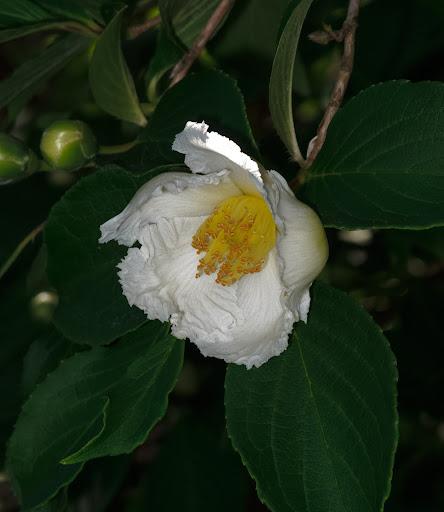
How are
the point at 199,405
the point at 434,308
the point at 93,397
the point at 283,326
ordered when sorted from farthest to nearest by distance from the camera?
1. the point at 199,405
2. the point at 434,308
3. the point at 93,397
4. the point at 283,326

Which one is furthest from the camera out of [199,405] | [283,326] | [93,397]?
[199,405]

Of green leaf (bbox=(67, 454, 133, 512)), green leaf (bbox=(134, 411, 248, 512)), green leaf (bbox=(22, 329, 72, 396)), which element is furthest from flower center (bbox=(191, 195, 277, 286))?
green leaf (bbox=(134, 411, 248, 512))

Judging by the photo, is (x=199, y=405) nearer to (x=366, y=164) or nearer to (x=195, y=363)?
(x=195, y=363)

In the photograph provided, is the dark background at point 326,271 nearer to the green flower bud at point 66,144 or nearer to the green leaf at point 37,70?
the green leaf at point 37,70

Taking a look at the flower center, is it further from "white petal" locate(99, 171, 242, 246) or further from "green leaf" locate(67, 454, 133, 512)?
"green leaf" locate(67, 454, 133, 512)

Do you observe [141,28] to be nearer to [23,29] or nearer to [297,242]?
[23,29]

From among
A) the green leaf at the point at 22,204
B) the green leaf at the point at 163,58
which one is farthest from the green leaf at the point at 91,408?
the green leaf at the point at 22,204

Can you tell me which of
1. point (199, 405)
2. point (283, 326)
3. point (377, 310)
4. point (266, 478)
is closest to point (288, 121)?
point (283, 326)
